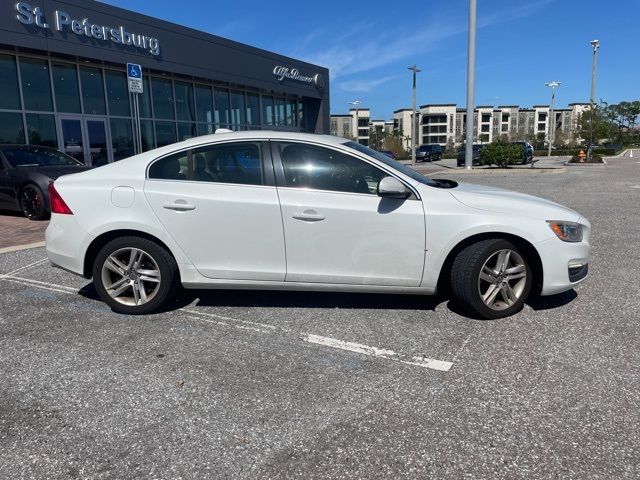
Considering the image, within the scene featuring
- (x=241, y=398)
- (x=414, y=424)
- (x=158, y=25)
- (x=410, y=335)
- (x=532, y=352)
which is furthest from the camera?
(x=158, y=25)

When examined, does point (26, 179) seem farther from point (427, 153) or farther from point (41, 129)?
point (427, 153)

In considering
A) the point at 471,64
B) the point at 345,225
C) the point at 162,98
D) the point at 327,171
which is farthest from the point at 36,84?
the point at 471,64

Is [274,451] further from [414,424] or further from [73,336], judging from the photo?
[73,336]

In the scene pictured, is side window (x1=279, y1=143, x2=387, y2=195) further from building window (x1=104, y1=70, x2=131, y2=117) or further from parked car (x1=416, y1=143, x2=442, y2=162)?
parked car (x1=416, y1=143, x2=442, y2=162)

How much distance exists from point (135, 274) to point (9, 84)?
14006 mm

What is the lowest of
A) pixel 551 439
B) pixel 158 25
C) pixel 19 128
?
pixel 551 439

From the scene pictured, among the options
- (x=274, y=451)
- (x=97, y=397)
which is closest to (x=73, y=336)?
(x=97, y=397)

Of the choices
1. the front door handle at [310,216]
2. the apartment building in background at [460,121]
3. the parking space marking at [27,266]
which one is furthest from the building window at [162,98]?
the apartment building in background at [460,121]

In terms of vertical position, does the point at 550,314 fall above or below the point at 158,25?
below

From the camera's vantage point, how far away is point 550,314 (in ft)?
13.5

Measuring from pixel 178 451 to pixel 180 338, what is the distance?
4.68ft

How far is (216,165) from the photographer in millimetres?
4102

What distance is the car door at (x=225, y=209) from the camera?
3924mm

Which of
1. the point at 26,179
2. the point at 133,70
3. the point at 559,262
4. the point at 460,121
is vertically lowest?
the point at 559,262
